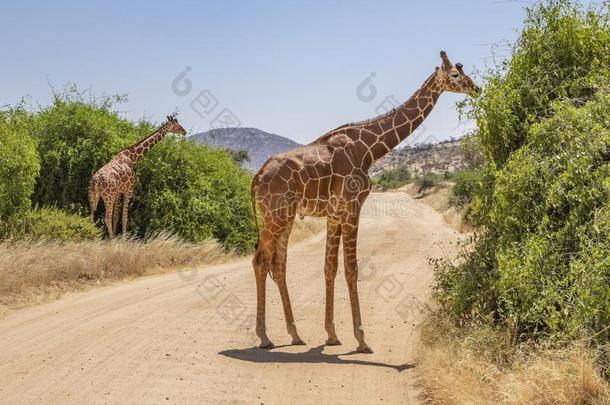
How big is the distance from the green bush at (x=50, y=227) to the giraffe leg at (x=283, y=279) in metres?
7.35

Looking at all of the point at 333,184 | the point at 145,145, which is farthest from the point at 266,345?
the point at 145,145

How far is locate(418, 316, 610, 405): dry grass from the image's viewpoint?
529 cm

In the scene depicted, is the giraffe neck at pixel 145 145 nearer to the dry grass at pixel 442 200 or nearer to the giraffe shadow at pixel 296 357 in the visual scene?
the giraffe shadow at pixel 296 357

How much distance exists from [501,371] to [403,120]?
378 centimetres

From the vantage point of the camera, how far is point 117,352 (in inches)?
321

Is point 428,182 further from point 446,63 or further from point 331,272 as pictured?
point 331,272

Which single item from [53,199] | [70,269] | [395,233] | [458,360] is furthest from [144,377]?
[395,233]

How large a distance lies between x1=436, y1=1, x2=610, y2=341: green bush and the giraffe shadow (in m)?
1.10

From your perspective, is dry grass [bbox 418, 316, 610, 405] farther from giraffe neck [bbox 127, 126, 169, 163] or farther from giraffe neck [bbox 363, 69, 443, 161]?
giraffe neck [bbox 127, 126, 169, 163]

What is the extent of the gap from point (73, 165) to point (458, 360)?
45.6 ft

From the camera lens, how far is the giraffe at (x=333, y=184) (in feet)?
28.4

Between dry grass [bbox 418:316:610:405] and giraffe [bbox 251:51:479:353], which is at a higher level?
giraffe [bbox 251:51:479:353]

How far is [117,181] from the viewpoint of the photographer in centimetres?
1716

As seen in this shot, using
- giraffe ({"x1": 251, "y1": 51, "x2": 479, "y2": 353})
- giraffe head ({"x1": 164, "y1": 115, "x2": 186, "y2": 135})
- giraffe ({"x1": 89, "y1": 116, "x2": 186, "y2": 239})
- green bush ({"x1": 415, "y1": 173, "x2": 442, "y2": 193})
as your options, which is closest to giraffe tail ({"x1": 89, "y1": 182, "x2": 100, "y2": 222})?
giraffe ({"x1": 89, "y1": 116, "x2": 186, "y2": 239})
